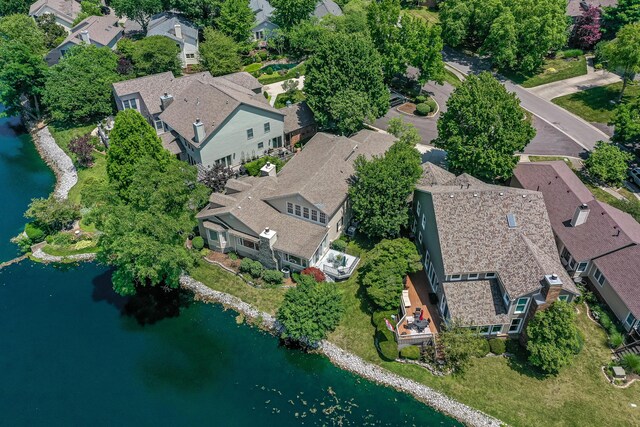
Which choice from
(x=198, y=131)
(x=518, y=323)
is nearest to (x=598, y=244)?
(x=518, y=323)

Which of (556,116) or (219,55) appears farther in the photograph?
(219,55)

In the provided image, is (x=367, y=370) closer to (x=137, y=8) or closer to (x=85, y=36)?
(x=85, y=36)

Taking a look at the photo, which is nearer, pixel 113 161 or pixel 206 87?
pixel 113 161

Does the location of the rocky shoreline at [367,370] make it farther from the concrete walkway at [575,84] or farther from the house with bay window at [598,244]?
the concrete walkway at [575,84]

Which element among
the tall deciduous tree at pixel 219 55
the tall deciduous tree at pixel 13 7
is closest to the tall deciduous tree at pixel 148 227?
the tall deciduous tree at pixel 219 55

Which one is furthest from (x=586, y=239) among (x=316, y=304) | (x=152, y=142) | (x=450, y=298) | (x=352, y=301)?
(x=152, y=142)

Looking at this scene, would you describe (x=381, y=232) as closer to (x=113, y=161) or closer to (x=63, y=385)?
(x=113, y=161)

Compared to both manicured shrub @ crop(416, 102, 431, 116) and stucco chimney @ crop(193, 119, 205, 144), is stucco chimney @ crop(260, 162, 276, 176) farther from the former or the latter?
manicured shrub @ crop(416, 102, 431, 116)
